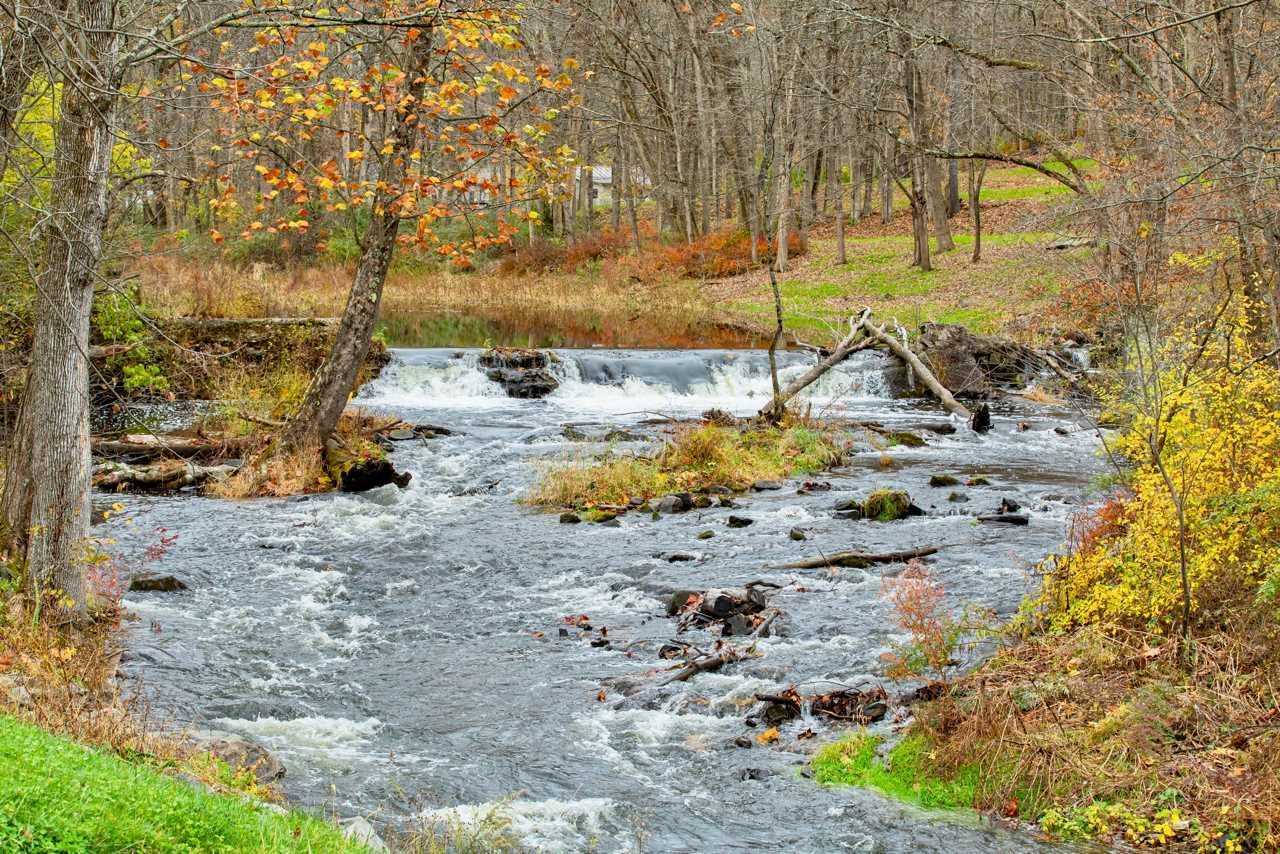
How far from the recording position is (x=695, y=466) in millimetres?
16016

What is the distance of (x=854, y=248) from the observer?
1623 inches

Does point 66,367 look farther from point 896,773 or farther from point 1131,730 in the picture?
point 1131,730

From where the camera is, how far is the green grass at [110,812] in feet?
13.2

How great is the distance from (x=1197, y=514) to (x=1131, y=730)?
1.82 metres

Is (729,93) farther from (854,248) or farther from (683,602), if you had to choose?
(683,602)

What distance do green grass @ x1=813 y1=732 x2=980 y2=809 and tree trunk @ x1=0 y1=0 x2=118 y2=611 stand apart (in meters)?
5.48

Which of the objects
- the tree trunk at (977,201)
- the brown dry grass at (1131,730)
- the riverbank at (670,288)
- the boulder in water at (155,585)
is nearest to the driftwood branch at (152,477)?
the boulder in water at (155,585)

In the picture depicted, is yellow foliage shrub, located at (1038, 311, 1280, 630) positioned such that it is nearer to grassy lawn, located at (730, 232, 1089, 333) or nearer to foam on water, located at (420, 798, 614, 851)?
foam on water, located at (420, 798, 614, 851)

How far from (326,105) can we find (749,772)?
626cm

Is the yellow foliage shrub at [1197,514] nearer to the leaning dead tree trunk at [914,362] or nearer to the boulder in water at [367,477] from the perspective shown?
the boulder in water at [367,477]

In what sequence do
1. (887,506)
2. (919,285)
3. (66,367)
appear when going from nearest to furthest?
(66,367) < (887,506) < (919,285)

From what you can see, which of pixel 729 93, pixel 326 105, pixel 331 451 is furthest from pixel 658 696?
pixel 729 93

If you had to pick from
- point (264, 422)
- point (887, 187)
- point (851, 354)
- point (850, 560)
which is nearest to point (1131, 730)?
point (850, 560)

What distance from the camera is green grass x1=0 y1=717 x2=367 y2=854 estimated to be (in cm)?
404
